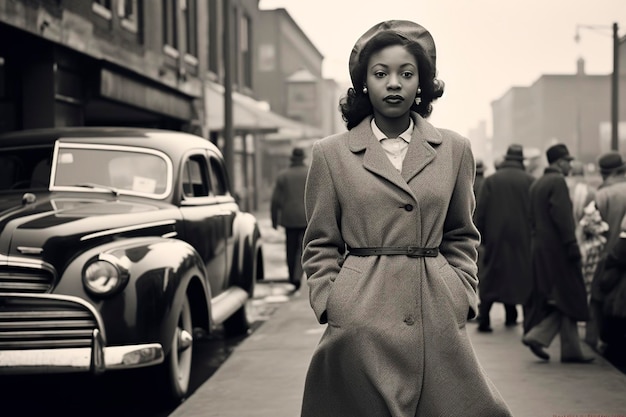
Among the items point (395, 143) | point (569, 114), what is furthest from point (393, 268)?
point (569, 114)

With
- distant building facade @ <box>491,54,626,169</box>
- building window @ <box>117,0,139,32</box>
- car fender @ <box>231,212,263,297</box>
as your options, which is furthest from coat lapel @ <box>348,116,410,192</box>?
distant building facade @ <box>491,54,626,169</box>

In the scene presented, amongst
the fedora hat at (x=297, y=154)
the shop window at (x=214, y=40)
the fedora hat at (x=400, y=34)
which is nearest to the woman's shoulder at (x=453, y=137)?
the fedora hat at (x=400, y=34)

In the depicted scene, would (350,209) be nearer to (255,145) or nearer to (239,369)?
(239,369)

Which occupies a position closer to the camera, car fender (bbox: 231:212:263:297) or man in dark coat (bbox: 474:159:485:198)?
car fender (bbox: 231:212:263:297)

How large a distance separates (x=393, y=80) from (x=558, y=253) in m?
5.20

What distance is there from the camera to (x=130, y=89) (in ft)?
60.9

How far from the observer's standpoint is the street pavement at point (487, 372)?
612 centimetres

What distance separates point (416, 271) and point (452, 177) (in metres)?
0.35

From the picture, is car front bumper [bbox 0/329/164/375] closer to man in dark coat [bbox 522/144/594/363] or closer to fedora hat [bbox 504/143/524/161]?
man in dark coat [bbox 522/144/594/363]

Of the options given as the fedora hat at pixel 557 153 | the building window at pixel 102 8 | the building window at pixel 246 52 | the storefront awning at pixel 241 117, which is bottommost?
the fedora hat at pixel 557 153

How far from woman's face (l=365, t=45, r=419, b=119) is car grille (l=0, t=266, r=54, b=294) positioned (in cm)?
320

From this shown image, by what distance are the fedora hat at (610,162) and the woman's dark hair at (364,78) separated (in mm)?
5856

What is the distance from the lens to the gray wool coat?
10.7ft

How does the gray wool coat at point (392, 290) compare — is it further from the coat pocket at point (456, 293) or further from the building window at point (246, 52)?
the building window at point (246, 52)
